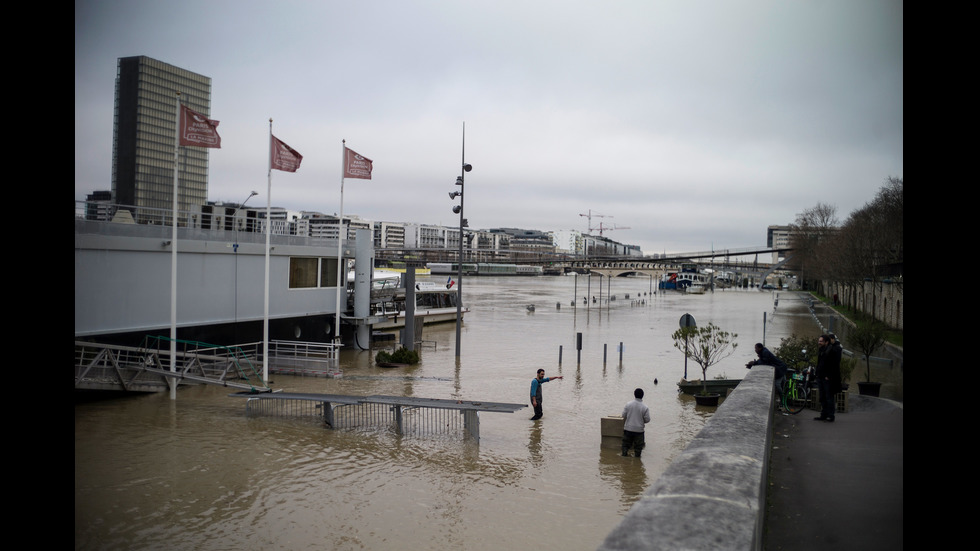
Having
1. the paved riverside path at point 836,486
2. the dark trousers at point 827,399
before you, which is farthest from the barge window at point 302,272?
the dark trousers at point 827,399

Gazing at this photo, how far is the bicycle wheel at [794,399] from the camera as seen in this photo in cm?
1069

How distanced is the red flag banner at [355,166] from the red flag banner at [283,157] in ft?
9.88

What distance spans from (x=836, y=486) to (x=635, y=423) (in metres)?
6.98

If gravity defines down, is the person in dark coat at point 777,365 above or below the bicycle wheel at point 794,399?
above

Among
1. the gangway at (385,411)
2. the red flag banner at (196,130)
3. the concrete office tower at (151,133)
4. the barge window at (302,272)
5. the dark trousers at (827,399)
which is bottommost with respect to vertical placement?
the gangway at (385,411)

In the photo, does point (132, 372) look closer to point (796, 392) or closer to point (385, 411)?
point (385, 411)

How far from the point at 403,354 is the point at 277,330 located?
4783 millimetres

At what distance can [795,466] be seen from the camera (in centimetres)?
716

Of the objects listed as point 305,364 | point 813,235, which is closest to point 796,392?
point 305,364

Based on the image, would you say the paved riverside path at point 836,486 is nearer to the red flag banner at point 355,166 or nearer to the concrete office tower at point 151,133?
the red flag banner at point 355,166

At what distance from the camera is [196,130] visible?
53.6ft

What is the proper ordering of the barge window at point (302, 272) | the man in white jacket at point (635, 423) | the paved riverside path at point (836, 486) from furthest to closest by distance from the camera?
the barge window at point (302, 272), the man in white jacket at point (635, 423), the paved riverside path at point (836, 486)
